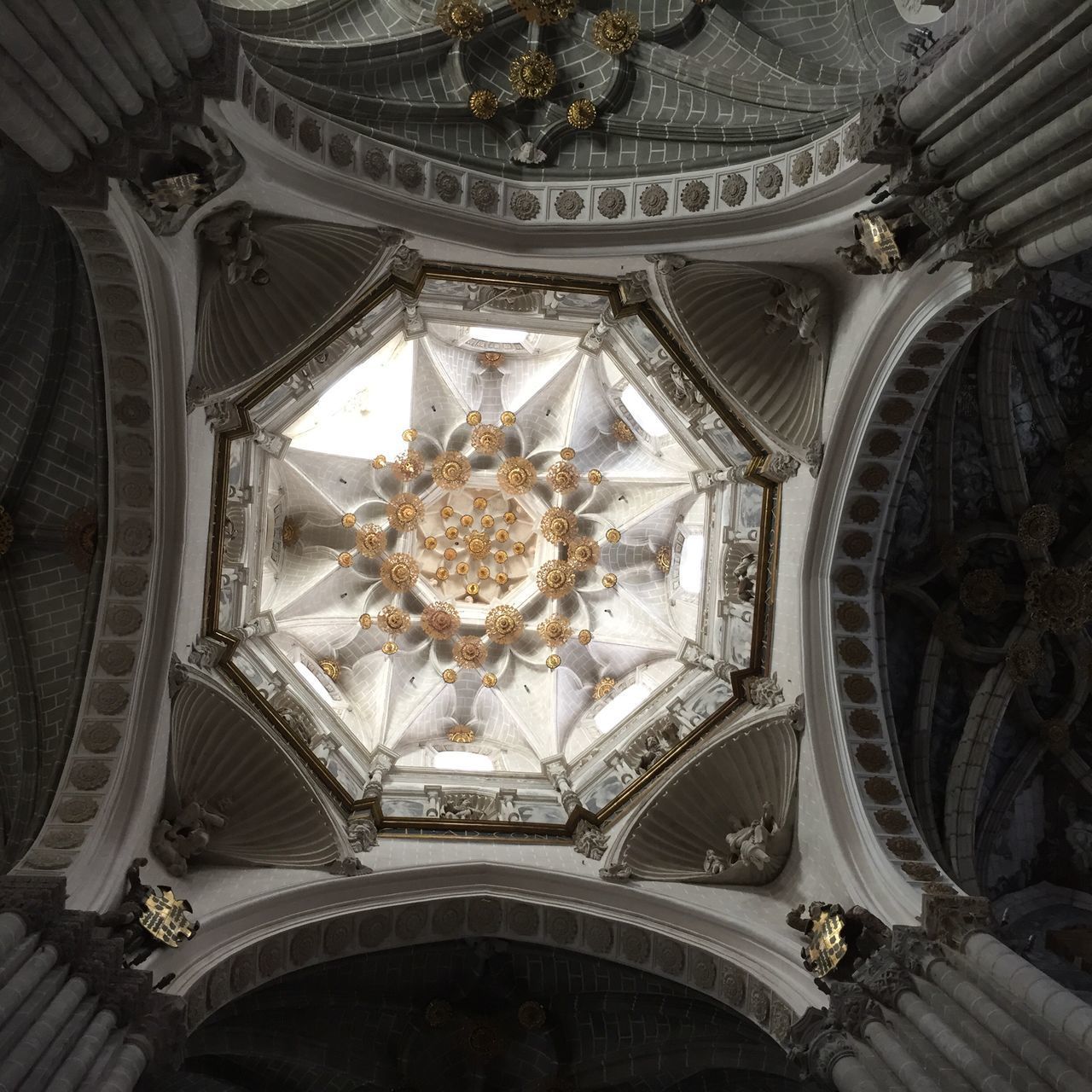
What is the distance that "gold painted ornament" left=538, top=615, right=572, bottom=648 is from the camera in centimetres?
1959

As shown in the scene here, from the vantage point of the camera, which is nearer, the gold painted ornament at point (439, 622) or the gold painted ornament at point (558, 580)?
the gold painted ornament at point (439, 622)

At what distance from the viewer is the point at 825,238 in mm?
12195

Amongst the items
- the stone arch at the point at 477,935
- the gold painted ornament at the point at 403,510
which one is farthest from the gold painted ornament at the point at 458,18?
the stone arch at the point at 477,935

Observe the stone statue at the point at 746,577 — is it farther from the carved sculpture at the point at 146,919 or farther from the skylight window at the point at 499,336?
the carved sculpture at the point at 146,919

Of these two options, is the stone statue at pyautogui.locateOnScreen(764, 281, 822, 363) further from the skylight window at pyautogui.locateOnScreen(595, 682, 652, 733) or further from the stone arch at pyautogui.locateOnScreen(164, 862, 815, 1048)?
the stone arch at pyautogui.locateOnScreen(164, 862, 815, 1048)

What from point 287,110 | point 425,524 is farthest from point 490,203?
point 425,524

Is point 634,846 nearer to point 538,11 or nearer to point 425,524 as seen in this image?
point 425,524

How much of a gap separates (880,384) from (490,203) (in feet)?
17.1

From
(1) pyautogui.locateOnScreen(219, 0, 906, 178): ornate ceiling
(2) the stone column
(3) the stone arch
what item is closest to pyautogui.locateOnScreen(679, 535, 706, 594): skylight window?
(3) the stone arch

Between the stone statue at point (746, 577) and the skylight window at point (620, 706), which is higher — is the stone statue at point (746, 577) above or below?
above

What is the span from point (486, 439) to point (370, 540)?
2.94m

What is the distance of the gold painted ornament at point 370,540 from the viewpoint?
19.8 metres

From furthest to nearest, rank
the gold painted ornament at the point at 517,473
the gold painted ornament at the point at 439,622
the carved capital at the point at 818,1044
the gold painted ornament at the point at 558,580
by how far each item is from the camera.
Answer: the gold painted ornament at the point at 517,473 < the gold painted ornament at the point at 558,580 < the gold painted ornament at the point at 439,622 < the carved capital at the point at 818,1044

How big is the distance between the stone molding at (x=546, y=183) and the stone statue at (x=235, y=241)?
37.9 inches
